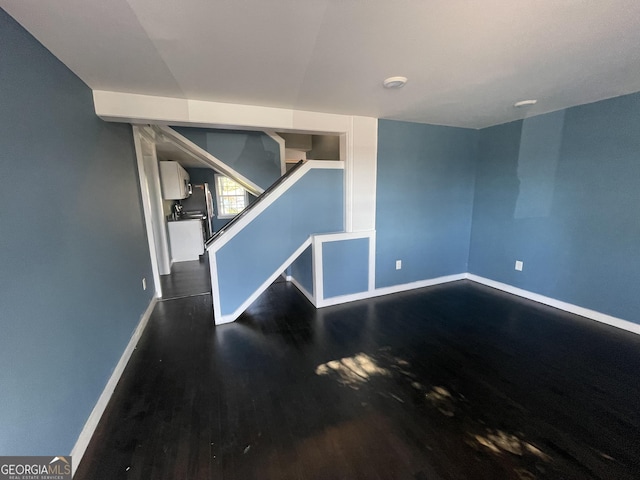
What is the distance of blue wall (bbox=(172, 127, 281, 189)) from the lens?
375 cm

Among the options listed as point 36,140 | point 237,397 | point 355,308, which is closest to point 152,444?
point 237,397

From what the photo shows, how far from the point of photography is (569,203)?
2.97 metres

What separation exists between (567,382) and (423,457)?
→ 1.42 metres

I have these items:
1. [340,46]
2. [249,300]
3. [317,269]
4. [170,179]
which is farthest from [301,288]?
[170,179]

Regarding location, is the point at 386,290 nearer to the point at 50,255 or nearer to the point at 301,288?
the point at 301,288

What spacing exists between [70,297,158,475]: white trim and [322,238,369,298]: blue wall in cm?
205

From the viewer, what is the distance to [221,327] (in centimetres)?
285

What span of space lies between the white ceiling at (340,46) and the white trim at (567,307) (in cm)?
222

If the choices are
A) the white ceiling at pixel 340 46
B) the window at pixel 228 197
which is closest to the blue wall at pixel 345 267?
the white ceiling at pixel 340 46

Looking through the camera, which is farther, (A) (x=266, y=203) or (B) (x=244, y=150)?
(B) (x=244, y=150)

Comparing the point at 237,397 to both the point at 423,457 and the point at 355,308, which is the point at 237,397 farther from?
the point at 355,308

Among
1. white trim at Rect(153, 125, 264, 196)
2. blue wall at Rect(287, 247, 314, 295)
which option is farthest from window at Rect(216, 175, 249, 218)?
blue wall at Rect(287, 247, 314, 295)

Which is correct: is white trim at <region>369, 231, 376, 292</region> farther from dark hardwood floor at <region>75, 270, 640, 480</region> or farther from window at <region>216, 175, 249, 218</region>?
window at <region>216, 175, 249, 218</region>

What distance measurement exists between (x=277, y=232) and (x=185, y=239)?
3.66 m
